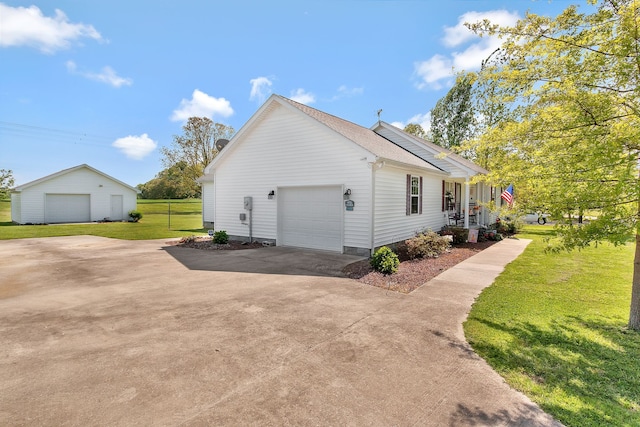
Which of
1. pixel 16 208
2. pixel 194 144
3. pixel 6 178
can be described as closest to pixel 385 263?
pixel 16 208

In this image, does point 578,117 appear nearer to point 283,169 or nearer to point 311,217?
point 311,217

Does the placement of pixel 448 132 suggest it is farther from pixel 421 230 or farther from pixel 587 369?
pixel 587 369

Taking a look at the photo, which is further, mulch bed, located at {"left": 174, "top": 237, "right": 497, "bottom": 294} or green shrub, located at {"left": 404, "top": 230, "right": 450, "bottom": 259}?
green shrub, located at {"left": 404, "top": 230, "right": 450, "bottom": 259}

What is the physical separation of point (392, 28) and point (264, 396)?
42.0ft

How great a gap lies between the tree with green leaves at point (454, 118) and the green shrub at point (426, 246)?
22220 millimetres

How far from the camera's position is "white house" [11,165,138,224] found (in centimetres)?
2316

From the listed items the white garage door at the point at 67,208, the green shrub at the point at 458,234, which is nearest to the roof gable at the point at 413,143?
the green shrub at the point at 458,234

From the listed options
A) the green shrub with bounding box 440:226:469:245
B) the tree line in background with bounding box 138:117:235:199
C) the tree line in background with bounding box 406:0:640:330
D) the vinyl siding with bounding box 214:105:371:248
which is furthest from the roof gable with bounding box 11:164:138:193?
the tree line in background with bounding box 406:0:640:330

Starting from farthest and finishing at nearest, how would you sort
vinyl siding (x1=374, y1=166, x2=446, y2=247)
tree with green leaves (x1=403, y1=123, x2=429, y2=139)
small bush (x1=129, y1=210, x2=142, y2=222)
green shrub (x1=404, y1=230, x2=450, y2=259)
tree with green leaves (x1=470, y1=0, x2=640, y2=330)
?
tree with green leaves (x1=403, y1=123, x2=429, y2=139) < small bush (x1=129, y1=210, x2=142, y2=222) < vinyl siding (x1=374, y1=166, x2=446, y2=247) < green shrub (x1=404, y1=230, x2=450, y2=259) < tree with green leaves (x1=470, y1=0, x2=640, y2=330)

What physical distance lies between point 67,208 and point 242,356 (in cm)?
2900

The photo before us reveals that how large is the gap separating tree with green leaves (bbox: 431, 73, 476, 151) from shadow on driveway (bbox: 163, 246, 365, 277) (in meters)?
25.2

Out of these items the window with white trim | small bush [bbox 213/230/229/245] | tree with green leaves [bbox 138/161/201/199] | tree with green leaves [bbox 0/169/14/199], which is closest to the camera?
the window with white trim

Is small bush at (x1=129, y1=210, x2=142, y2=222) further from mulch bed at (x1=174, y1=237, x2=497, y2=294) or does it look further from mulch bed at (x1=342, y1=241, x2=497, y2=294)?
mulch bed at (x1=342, y1=241, x2=497, y2=294)

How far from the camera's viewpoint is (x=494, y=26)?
441 centimetres
